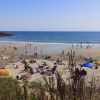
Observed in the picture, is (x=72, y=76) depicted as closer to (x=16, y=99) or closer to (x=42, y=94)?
(x=42, y=94)

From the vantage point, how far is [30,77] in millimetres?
18047

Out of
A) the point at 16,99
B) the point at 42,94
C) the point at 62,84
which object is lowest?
the point at 16,99

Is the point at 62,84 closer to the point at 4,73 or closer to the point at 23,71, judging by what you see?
the point at 4,73

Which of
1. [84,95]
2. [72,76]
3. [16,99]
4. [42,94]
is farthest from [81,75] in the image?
[16,99]

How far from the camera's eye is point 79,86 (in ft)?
8.57

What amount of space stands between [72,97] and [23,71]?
717 inches

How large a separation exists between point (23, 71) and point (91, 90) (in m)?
18.1

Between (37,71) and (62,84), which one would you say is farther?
(37,71)

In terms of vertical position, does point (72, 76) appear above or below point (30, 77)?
above

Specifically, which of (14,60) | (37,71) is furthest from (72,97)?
(14,60)

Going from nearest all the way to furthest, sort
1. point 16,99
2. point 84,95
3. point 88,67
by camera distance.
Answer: point 84,95
point 16,99
point 88,67

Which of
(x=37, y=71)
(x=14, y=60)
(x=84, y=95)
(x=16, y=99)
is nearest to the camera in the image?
(x=84, y=95)

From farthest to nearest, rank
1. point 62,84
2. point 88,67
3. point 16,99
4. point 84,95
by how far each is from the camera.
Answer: point 88,67 < point 16,99 < point 84,95 < point 62,84

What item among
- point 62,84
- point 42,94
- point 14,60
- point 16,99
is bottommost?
point 14,60
